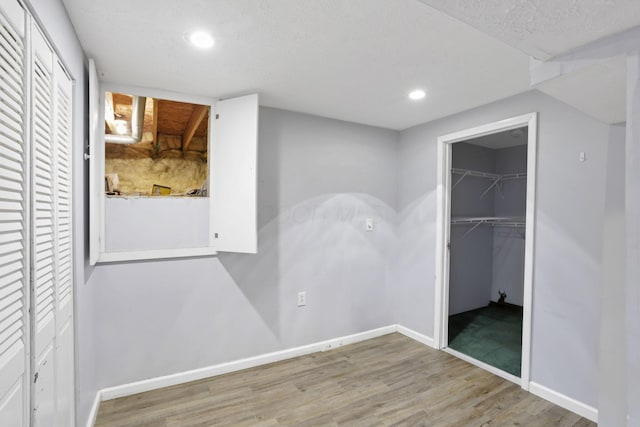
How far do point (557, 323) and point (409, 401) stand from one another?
1203 millimetres

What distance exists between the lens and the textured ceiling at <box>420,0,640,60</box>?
29.5 inches

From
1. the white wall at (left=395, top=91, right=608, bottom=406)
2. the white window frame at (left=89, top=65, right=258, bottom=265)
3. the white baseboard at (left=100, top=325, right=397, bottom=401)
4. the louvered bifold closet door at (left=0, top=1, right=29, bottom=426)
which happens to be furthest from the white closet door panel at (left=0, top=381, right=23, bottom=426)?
the white wall at (left=395, top=91, right=608, bottom=406)

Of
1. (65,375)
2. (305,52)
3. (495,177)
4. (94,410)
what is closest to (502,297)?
(495,177)

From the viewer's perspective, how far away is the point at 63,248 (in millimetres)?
1533

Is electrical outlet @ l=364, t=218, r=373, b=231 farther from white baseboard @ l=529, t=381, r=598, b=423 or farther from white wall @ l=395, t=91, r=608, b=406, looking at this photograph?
white baseboard @ l=529, t=381, r=598, b=423

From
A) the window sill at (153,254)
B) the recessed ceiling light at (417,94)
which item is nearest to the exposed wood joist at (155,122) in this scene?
the window sill at (153,254)

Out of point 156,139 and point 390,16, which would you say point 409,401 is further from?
point 156,139

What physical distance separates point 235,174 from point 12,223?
1641mm

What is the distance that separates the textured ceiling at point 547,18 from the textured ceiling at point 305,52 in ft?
2.26

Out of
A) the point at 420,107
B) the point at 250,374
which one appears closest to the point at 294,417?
the point at 250,374

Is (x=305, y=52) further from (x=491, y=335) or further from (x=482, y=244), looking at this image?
(x=482, y=244)

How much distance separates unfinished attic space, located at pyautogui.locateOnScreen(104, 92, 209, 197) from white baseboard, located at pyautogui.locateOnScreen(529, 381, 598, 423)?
343 cm

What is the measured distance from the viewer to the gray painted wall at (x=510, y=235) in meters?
4.35

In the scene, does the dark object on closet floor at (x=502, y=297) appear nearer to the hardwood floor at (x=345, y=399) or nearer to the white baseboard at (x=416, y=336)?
the white baseboard at (x=416, y=336)
